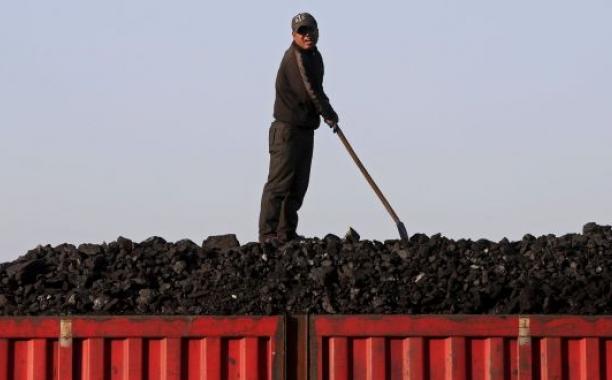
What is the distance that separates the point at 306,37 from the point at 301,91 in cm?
44

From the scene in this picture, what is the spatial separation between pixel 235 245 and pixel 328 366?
83.6 inches

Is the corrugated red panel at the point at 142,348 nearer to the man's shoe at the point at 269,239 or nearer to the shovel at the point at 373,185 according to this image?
the man's shoe at the point at 269,239

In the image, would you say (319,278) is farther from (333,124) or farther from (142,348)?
(333,124)

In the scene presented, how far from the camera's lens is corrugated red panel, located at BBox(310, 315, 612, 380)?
305 inches

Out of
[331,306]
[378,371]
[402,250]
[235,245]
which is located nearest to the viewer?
[378,371]

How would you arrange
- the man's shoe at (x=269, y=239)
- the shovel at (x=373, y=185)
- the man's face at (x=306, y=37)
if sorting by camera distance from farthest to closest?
the shovel at (x=373, y=185), the man's face at (x=306, y=37), the man's shoe at (x=269, y=239)

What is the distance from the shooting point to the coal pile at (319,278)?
27.2 feet

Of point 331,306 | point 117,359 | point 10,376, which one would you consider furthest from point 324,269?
point 10,376

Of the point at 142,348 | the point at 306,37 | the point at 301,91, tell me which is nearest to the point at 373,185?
the point at 301,91

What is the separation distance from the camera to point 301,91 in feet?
32.9

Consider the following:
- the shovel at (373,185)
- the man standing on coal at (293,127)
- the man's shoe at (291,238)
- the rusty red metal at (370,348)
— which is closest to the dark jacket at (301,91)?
the man standing on coal at (293,127)

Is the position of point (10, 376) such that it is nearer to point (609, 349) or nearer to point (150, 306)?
point (150, 306)

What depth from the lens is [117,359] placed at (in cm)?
787

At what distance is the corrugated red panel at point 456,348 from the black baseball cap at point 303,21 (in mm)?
2969
